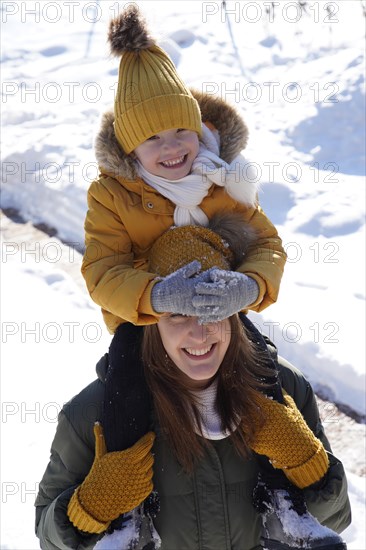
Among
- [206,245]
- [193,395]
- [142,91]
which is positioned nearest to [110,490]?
[193,395]

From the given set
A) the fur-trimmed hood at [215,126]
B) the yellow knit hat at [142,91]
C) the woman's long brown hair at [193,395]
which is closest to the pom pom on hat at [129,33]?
the yellow knit hat at [142,91]

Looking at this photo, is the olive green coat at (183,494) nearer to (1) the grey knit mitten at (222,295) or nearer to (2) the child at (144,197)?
(2) the child at (144,197)

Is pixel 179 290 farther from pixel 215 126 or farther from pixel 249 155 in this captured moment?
pixel 249 155

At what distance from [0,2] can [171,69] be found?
443 inches

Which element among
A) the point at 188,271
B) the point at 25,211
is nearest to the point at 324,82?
the point at 25,211

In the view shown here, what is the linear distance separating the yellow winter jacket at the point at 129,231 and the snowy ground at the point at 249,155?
376 mm

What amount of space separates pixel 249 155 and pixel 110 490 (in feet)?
17.4

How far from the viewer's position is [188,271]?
1.98 meters

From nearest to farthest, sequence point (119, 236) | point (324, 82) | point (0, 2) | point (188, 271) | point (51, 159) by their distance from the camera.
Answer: point (188, 271)
point (119, 236)
point (51, 159)
point (324, 82)
point (0, 2)

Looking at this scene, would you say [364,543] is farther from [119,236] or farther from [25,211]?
[25,211]

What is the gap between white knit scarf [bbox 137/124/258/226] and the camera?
7.44 ft

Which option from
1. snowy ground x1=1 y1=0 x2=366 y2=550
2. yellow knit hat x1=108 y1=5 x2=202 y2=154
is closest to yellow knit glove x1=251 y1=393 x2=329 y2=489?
yellow knit hat x1=108 y1=5 x2=202 y2=154

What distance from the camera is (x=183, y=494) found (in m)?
2.05

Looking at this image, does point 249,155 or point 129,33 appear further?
point 249,155
